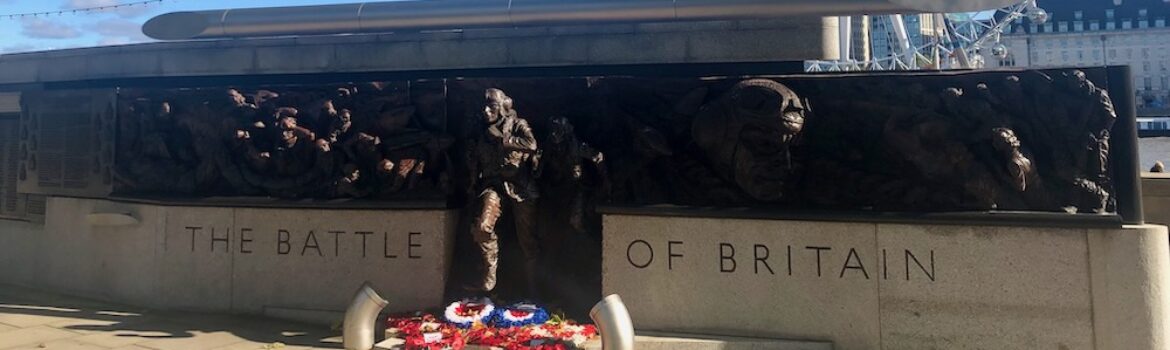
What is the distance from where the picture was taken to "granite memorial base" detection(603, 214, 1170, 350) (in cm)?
759

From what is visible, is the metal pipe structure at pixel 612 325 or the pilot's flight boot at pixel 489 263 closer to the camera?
the metal pipe structure at pixel 612 325

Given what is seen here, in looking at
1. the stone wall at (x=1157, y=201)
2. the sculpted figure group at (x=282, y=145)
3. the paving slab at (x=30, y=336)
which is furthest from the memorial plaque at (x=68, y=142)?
the stone wall at (x=1157, y=201)

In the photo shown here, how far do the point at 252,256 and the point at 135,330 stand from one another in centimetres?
170

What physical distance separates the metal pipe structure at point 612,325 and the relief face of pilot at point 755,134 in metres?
2.44

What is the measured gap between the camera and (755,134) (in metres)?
8.52

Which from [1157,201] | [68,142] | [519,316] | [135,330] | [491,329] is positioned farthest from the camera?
[1157,201]

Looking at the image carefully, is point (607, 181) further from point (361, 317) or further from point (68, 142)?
point (68, 142)

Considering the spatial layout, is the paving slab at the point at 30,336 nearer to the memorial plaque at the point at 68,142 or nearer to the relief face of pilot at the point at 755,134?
the memorial plaque at the point at 68,142

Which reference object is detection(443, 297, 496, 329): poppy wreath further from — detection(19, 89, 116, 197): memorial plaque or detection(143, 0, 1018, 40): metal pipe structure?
detection(19, 89, 116, 197): memorial plaque

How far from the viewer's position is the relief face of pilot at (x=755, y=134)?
8.45 metres

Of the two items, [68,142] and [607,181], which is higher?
[68,142]

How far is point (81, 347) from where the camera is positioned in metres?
8.56

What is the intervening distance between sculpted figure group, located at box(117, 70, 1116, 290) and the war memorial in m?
0.03

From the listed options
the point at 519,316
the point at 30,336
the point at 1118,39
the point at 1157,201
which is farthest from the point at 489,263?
the point at 1118,39
